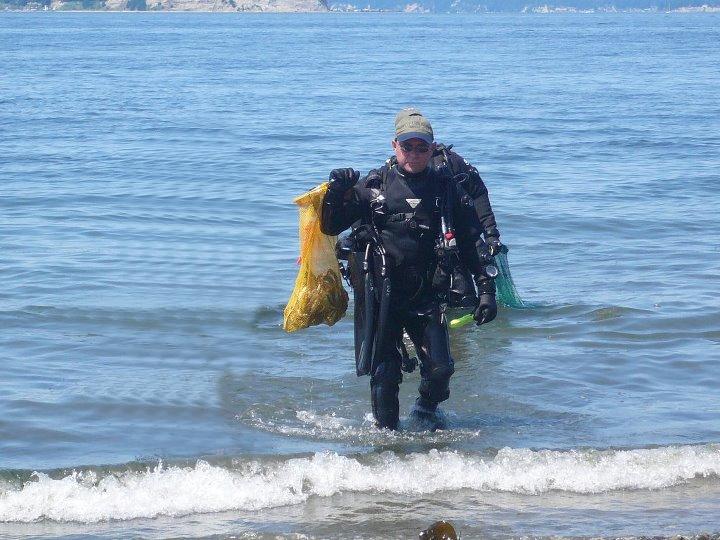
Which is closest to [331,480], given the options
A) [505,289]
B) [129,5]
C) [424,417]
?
[424,417]

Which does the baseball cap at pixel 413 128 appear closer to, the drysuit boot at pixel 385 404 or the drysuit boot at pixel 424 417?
the drysuit boot at pixel 385 404

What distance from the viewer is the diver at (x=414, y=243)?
6.26 m

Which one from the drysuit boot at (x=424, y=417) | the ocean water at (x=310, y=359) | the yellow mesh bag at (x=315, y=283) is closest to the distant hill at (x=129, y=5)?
the ocean water at (x=310, y=359)

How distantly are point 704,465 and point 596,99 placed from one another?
28459 millimetres

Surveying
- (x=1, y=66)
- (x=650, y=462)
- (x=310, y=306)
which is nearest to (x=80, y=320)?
(x=310, y=306)

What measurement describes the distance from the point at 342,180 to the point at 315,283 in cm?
99

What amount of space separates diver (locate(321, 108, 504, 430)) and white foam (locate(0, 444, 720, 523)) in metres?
0.55

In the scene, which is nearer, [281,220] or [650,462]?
[650,462]

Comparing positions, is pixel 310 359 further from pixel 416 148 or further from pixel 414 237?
pixel 416 148

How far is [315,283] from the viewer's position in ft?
22.8

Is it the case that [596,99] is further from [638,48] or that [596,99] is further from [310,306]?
[638,48]

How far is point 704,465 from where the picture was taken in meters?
6.52

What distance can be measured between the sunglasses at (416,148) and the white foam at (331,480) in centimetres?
175

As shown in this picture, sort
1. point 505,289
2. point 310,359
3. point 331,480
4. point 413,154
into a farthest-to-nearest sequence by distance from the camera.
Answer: point 505,289 < point 310,359 < point 331,480 < point 413,154
